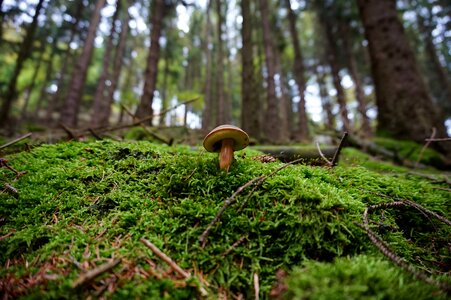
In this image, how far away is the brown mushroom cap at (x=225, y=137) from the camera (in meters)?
2.12

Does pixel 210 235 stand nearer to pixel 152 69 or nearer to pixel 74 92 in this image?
pixel 152 69

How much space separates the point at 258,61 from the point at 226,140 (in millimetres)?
14279

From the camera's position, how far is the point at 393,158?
192 inches

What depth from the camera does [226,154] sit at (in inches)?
90.2

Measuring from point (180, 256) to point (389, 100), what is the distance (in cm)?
659

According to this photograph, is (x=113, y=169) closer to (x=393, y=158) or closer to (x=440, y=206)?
(x=440, y=206)

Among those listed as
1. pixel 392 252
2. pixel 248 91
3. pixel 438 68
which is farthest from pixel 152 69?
pixel 438 68

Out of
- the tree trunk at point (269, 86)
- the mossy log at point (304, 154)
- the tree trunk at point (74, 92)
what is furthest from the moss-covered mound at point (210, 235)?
the tree trunk at point (74, 92)

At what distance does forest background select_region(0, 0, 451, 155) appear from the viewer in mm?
6262

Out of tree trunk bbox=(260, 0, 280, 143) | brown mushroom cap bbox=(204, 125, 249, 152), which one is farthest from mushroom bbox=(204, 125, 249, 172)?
tree trunk bbox=(260, 0, 280, 143)

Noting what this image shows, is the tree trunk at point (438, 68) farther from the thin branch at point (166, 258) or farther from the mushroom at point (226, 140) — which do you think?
the thin branch at point (166, 258)

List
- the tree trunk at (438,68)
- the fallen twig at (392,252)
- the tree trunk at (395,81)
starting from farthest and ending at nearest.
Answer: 1. the tree trunk at (438,68)
2. the tree trunk at (395,81)
3. the fallen twig at (392,252)

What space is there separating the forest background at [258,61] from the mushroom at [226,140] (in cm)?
226

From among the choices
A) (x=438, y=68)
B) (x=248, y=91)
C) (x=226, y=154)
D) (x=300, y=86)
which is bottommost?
(x=226, y=154)
